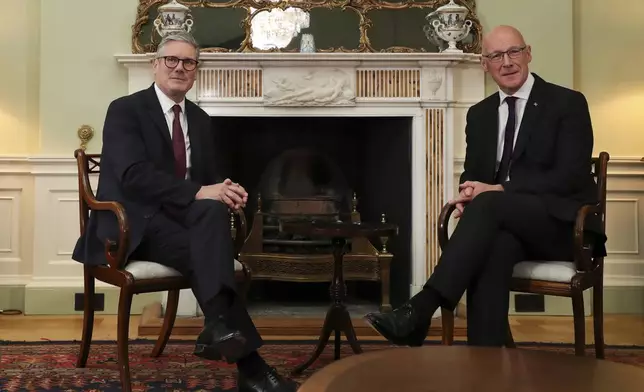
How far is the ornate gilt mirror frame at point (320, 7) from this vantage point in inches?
156

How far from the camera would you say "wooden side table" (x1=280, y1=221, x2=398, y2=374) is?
259 centimetres

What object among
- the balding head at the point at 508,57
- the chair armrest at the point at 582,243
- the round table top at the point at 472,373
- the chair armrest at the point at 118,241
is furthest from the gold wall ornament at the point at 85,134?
the round table top at the point at 472,373

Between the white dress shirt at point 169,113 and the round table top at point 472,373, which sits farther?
the white dress shirt at point 169,113

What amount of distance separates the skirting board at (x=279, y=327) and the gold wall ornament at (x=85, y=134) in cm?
106

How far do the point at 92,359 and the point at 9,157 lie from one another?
171 cm

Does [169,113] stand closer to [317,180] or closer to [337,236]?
[337,236]

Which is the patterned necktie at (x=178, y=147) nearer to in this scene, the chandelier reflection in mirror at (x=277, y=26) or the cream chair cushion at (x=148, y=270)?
the cream chair cushion at (x=148, y=270)

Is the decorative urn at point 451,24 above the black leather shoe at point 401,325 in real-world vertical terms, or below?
above

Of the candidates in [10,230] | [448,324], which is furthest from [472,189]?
[10,230]

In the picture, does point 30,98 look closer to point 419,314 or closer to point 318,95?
point 318,95

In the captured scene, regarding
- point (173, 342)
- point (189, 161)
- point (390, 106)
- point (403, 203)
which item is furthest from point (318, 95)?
point (173, 342)

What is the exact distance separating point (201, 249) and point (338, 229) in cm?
57

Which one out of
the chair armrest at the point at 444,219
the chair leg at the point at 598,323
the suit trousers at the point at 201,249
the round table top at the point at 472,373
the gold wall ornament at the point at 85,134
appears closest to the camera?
the round table top at the point at 472,373

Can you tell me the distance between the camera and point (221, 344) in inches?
82.4
